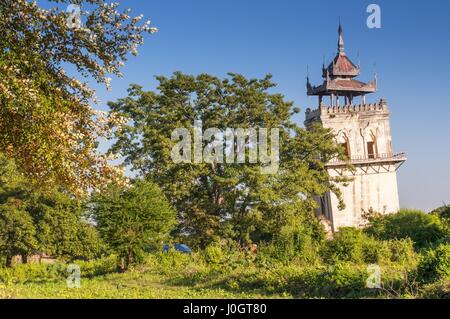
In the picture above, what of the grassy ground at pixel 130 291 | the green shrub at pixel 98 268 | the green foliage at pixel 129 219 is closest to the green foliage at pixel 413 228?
the green foliage at pixel 129 219

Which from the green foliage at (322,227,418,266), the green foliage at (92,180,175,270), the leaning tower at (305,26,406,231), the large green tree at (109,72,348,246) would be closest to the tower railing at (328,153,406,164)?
the leaning tower at (305,26,406,231)

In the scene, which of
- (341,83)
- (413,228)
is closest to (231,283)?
(413,228)

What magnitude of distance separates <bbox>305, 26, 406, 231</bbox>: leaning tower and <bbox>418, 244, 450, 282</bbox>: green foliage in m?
32.7

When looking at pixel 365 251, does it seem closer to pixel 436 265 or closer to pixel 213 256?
pixel 213 256

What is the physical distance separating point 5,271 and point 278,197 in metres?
13.7

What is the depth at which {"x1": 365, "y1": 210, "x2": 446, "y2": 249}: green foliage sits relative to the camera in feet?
76.3

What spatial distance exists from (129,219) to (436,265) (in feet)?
45.2

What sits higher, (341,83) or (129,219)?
(341,83)

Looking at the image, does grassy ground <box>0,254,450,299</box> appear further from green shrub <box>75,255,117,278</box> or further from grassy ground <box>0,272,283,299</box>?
green shrub <box>75,255,117,278</box>

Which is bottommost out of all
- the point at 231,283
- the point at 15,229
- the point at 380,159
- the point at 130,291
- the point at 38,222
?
the point at 130,291

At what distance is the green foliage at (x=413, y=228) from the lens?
23266mm

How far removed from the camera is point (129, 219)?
2350 cm

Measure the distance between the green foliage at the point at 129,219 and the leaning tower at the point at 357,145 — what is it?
24.1 m
